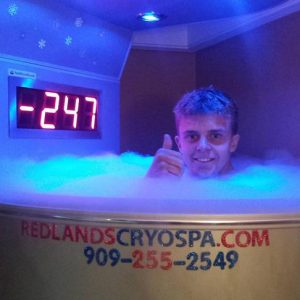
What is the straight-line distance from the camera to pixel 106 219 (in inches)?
30.9

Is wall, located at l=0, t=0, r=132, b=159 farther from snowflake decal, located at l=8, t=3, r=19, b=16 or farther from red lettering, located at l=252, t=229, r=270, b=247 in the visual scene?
red lettering, located at l=252, t=229, r=270, b=247

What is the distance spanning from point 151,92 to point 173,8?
0.40 meters

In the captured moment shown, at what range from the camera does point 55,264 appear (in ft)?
2.69

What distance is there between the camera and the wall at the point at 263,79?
1354 mm

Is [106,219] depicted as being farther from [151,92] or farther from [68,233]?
[151,92]

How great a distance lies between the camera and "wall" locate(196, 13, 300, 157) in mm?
1354

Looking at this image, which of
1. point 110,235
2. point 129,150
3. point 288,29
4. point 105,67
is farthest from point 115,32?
point 110,235

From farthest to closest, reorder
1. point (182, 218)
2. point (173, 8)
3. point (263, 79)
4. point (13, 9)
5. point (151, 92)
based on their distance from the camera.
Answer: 1. point (151, 92)
2. point (263, 79)
3. point (173, 8)
4. point (13, 9)
5. point (182, 218)

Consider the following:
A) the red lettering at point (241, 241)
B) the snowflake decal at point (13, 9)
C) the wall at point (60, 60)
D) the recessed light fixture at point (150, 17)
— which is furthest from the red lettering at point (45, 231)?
the recessed light fixture at point (150, 17)

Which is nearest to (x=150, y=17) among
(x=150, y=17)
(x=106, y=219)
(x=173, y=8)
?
(x=150, y=17)

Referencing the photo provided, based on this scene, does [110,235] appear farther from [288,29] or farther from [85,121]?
[288,29]

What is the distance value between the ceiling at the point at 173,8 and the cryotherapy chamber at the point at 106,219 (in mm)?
11

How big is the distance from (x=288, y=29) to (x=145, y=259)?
2.87ft

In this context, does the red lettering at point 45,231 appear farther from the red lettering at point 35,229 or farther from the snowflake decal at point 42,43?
the snowflake decal at point 42,43
